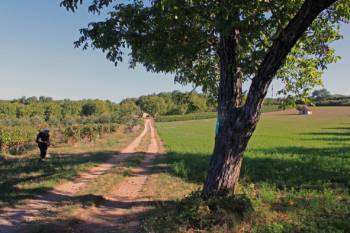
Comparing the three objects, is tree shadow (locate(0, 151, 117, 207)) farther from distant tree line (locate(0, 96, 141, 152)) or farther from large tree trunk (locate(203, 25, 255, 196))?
distant tree line (locate(0, 96, 141, 152))

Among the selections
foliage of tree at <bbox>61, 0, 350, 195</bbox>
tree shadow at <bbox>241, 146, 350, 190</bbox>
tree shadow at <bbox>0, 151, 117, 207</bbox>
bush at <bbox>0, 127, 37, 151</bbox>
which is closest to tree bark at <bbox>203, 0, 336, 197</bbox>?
foliage of tree at <bbox>61, 0, 350, 195</bbox>

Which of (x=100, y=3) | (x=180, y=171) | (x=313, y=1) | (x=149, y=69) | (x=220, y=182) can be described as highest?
(x=100, y=3)

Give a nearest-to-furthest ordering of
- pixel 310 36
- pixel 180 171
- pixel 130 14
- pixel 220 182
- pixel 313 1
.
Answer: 1. pixel 313 1
2. pixel 220 182
3. pixel 130 14
4. pixel 310 36
5. pixel 180 171

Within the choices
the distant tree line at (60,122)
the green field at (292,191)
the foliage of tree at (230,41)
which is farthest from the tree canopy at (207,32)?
the distant tree line at (60,122)

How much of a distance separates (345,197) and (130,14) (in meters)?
6.92

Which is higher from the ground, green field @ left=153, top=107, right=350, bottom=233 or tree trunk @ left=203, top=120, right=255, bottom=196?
tree trunk @ left=203, top=120, right=255, bottom=196

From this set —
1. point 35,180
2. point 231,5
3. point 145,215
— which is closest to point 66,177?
point 35,180

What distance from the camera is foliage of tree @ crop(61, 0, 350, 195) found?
275 inches

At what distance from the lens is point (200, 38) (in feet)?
28.6

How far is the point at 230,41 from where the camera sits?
812 cm

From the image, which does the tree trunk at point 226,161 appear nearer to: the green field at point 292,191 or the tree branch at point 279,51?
the tree branch at point 279,51

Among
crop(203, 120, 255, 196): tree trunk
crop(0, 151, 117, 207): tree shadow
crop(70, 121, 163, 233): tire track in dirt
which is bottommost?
crop(70, 121, 163, 233): tire track in dirt

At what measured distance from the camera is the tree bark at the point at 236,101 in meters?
6.73

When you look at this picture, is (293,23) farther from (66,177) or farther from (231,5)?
(66,177)
